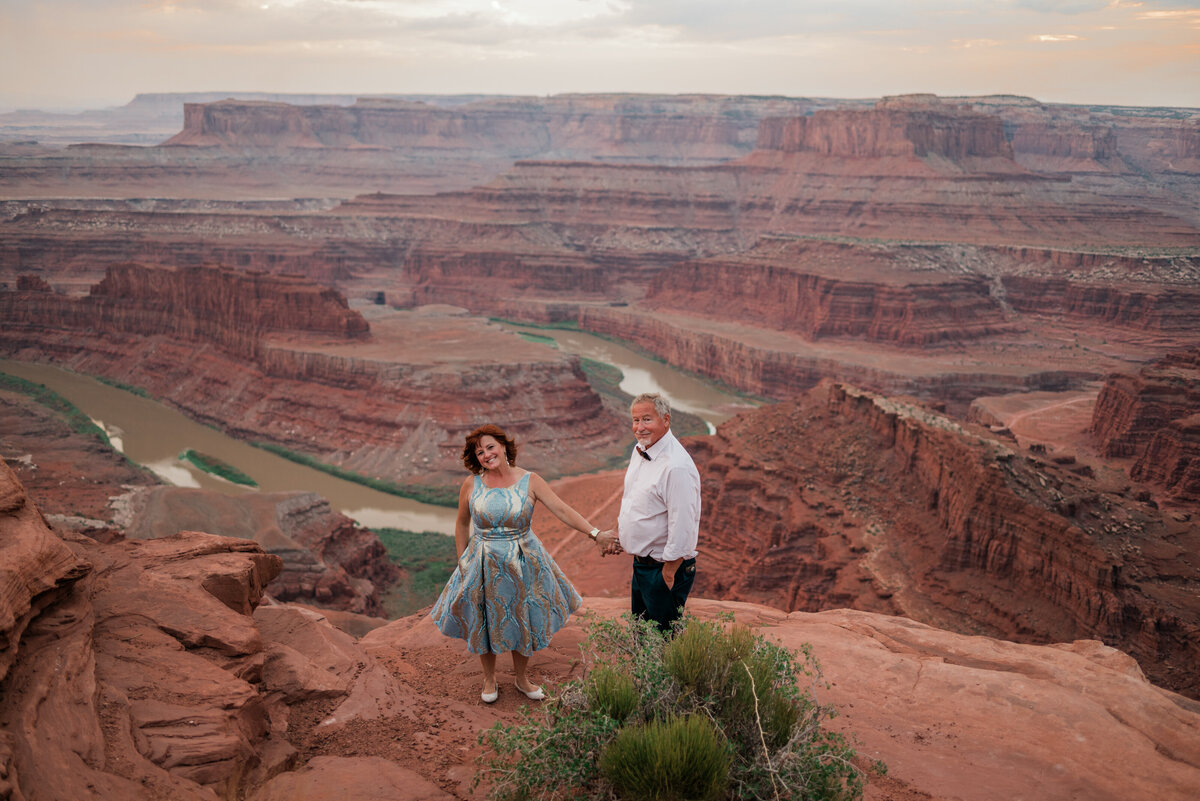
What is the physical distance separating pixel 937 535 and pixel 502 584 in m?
15.4

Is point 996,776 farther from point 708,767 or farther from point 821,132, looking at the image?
point 821,132

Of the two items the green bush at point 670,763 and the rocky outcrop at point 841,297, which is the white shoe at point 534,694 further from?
the rocky outcrop at point 841,297

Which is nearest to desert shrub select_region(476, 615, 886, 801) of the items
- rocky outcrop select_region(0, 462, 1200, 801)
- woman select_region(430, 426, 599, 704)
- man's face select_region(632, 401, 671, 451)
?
rocky outcrop select_region(0, 462, 1200, 801)

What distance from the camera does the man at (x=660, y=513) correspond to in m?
7.95

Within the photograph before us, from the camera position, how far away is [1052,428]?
148 ft

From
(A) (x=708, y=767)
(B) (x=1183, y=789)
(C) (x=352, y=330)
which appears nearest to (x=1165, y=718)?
(B) (x=1183, y=789)

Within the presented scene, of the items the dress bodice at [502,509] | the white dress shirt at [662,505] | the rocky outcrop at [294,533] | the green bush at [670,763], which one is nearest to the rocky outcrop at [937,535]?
the rocky outcrop at [294,533]

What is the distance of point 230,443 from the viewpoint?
156 ft

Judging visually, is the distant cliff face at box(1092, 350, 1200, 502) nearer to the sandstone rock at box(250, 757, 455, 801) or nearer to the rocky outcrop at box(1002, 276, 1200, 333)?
the rocky outcrop at box(1002, 276, 1200, 333)

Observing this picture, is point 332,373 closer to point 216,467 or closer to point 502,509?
point 216,467

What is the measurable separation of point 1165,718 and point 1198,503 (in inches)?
984

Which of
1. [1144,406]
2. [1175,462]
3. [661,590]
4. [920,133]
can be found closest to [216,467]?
[1175,462]

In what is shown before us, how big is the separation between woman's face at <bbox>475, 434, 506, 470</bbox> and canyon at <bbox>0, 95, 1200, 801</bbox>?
2121mm

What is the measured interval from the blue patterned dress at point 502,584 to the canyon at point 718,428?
0.68 meters
